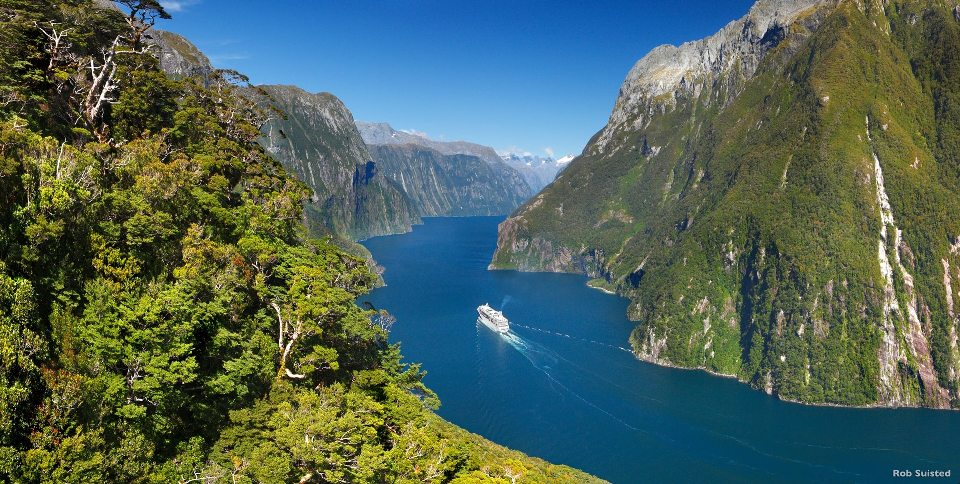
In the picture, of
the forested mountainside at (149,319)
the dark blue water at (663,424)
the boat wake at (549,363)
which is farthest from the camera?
the boat wake at (549,363)

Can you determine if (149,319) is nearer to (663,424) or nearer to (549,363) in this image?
(663,424)

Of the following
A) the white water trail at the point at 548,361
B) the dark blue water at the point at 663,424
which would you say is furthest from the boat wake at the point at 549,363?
the dark blue water at the point at 663,424

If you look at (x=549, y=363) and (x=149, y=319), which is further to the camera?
(x=549, y=363)

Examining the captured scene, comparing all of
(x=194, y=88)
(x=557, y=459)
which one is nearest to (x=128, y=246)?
(x=194, y=88)

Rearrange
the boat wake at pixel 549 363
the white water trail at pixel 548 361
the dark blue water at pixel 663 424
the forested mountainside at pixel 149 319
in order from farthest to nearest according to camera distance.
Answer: the boat wake at pixel 549 363 < the white water trail at pixel 548 361 < the dark blue water at pixel 663 424 < the forested mountainside at pixel 149 319

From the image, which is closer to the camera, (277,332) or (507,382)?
(277,332)

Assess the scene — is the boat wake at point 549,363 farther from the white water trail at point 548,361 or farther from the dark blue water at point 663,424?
the dark blue water at point 663,424

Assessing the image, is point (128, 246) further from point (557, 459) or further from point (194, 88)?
point (557, 459)

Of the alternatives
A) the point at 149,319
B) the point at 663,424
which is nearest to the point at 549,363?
the point at 663,424

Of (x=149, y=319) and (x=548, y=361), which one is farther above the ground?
(x=149, y=319)
